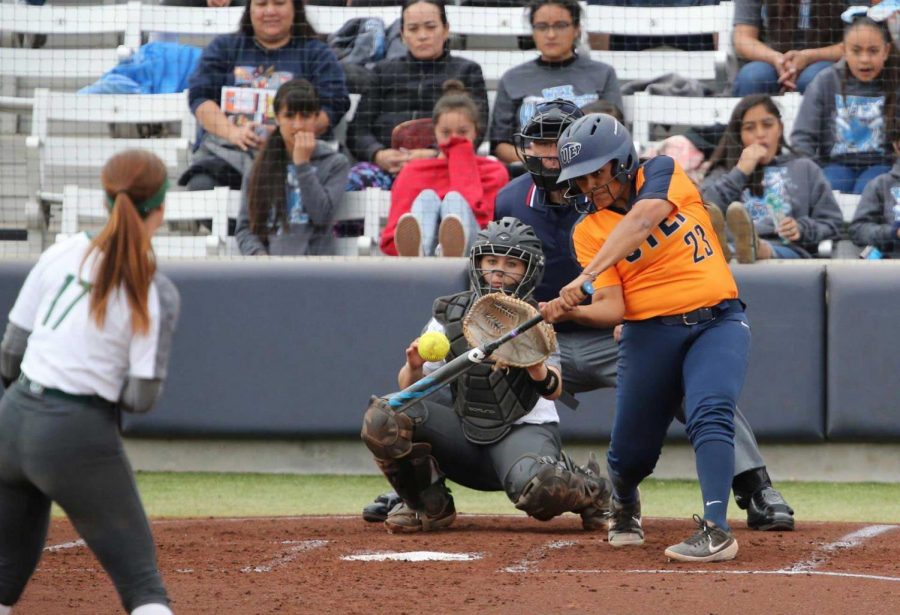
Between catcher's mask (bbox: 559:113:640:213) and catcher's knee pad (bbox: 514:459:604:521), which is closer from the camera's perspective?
catcher's mask (bbox: 559:113:640:213)

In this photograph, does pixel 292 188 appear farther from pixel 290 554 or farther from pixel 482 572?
pixel 482 572

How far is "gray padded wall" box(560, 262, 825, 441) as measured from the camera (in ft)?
26.5

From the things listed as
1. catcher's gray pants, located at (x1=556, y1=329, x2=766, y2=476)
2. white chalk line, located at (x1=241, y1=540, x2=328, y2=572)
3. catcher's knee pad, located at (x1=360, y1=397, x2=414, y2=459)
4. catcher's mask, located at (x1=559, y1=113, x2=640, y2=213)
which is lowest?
white chalk line, located at (x1=241, y1=540, x2=328, y2=572)

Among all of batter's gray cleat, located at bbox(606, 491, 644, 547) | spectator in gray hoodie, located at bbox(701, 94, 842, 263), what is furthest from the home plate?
spectator in gray hoodie, located at bbox(701, 94, 842, 263)

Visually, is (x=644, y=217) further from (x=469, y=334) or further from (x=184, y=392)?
(x=184, y=392)

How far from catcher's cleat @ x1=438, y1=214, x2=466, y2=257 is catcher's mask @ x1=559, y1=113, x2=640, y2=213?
290 cm

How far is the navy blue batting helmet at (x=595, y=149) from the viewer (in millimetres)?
5164

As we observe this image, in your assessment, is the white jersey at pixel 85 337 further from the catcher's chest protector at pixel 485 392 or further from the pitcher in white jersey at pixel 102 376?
the catcher's chest protector at pixel 485 392

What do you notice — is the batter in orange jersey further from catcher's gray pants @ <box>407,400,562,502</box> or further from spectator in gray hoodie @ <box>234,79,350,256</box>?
spectator in gray hoodie @ <box>234,79,350,256</box>

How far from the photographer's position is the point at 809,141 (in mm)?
8805

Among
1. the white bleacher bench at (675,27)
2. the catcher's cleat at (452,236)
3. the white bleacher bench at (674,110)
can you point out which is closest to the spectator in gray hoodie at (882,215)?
the white bleacher bench at (674,110)

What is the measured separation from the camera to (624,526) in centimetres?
566

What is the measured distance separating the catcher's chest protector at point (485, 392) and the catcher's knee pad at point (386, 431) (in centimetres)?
31

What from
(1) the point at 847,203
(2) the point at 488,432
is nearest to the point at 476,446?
(2) the point at 488,432
